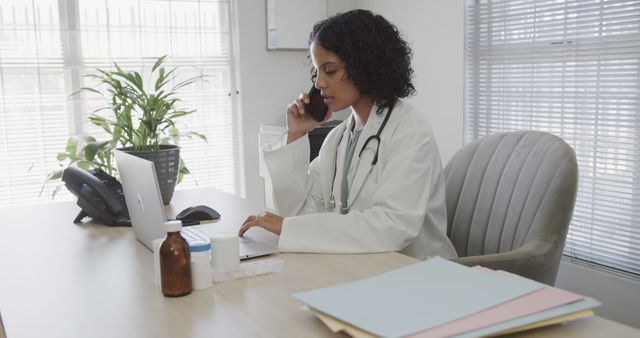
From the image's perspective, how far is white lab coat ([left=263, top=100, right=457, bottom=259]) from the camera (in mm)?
1502

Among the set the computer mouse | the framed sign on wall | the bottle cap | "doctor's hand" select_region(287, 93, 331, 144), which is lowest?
the computer mouse

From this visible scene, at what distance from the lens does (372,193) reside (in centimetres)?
172

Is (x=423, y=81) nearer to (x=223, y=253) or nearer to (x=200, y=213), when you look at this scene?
(x=200, y=213)

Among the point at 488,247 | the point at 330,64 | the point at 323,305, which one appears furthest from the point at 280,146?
the point at 323,305

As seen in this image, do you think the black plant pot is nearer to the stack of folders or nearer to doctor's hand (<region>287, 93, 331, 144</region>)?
doctor's hand (<region>287, 93, 331, 144</region>)

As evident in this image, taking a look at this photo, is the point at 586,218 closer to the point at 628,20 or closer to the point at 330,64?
the point at 628,20

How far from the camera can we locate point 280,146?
77.4 inches

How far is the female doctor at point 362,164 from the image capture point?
1518mm

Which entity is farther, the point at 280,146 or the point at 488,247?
the point at 280,146

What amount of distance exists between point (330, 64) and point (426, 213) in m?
0.53

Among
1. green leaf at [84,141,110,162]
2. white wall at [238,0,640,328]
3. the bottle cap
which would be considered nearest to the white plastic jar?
the bottle cap

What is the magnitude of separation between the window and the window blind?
5.55ft

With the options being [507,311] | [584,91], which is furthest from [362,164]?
[584,91]

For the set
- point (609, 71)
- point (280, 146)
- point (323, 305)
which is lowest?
point (323, 305)
